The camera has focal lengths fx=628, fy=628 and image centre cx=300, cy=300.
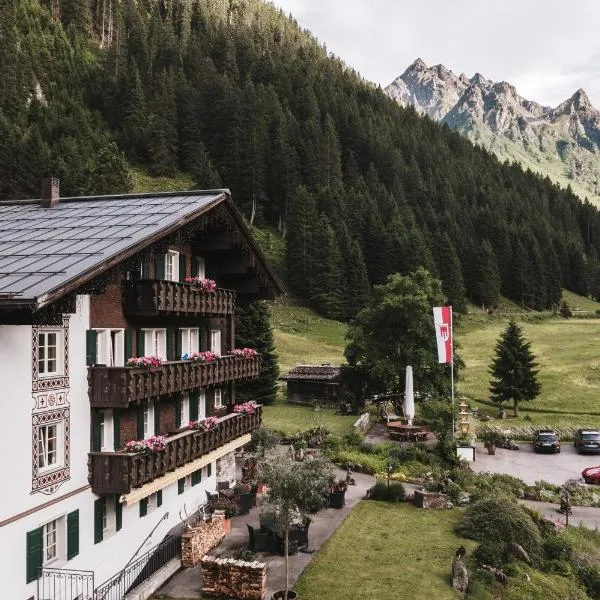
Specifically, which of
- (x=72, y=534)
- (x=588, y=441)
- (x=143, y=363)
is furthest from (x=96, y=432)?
(x=588, y=441)

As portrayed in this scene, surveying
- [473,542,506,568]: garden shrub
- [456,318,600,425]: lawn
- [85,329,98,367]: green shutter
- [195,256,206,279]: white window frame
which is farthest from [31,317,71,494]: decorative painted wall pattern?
[456,318,600,425]: lawn

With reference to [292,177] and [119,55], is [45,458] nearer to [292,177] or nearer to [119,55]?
[292,177]

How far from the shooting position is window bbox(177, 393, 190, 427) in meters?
23.8

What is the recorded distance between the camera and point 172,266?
22.6 metres

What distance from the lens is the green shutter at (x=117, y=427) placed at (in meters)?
19.1

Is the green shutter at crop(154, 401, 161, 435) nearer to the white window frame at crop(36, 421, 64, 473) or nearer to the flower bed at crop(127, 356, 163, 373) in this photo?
the flower bed at crop(127, 356, 163, 373)

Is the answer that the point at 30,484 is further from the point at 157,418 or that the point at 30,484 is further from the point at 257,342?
the point at 257,342

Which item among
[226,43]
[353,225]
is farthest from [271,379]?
[226,43]

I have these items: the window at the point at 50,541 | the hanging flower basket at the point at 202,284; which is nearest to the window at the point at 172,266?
the hanging flower basket at the point at 202,284

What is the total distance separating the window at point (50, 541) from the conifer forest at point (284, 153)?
64.3 meters

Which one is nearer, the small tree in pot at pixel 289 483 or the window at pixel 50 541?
the window at pixel 50 541

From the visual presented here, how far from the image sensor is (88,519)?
58.1ft

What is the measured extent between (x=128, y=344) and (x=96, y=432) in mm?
2991

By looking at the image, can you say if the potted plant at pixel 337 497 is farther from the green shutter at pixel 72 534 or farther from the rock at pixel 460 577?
the green shutter at pixel 72 534
